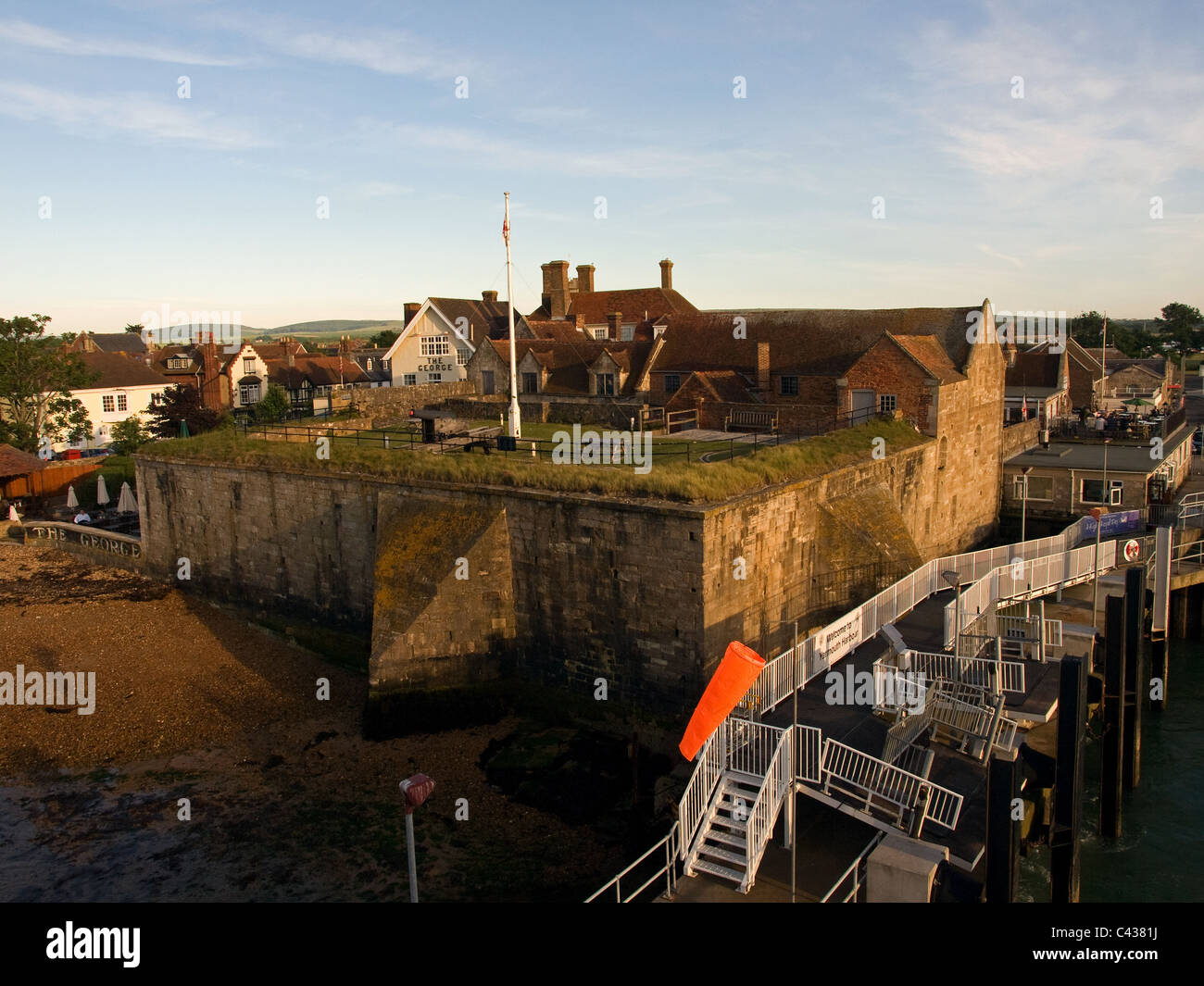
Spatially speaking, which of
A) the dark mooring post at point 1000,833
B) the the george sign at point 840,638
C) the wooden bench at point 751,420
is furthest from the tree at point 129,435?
the dark mooring post at point 1000,833

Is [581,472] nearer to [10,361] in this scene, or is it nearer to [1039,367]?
[10,361]

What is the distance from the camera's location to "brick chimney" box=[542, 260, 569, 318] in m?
53.5

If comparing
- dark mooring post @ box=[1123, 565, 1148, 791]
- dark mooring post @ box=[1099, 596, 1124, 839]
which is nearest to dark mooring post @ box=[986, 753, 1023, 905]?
Answer: dark mooring post @ box=[1099, 596, 1124, 839]

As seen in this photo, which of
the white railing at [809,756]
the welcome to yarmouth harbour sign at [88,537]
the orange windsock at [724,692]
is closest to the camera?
the orange windsock at [724,692]

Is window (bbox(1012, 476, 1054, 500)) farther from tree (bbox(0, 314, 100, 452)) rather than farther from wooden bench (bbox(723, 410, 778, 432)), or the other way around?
tree (bbox(0, 314, 100, 452))

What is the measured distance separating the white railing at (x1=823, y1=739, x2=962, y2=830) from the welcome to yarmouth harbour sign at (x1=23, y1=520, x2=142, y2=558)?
94.9 ft

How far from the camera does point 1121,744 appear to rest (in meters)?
18.7

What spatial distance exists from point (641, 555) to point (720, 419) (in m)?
15.2

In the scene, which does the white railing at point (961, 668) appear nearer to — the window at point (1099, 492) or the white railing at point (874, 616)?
the white railing at point (874, 616)

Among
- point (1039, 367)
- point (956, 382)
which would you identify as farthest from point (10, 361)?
point (1039, 367)

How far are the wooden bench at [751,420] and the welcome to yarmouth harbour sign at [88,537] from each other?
73.6ft

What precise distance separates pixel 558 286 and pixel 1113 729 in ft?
135

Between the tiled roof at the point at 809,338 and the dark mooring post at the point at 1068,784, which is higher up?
the tiled roof at the point at 809,338

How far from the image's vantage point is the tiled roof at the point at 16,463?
4141cm
